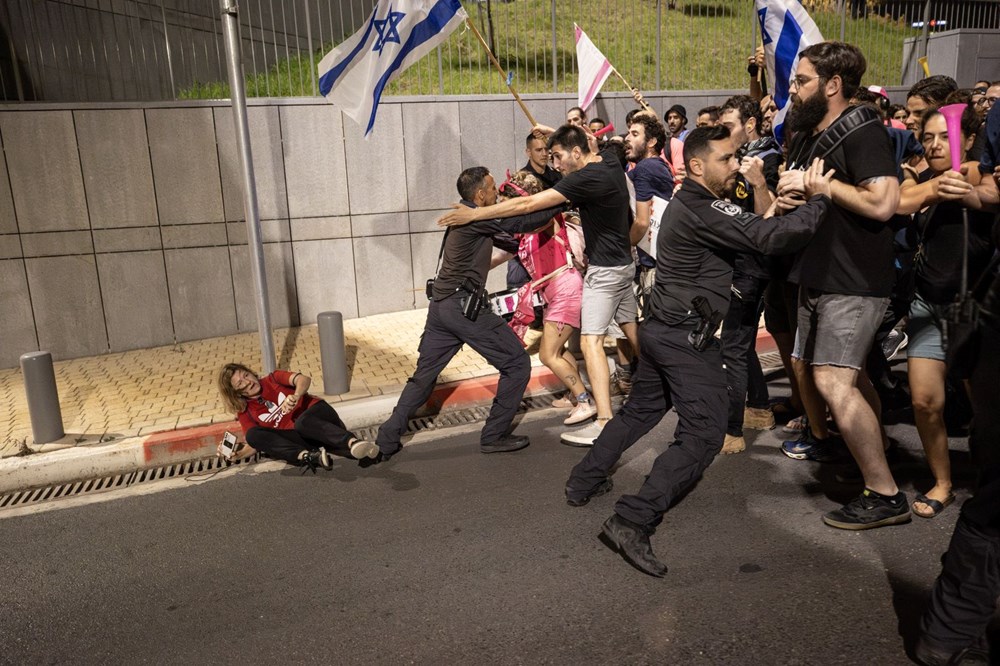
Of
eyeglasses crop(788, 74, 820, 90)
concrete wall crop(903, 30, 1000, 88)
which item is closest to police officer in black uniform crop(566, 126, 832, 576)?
eyeglasses crop(788, 74, 820, 90)

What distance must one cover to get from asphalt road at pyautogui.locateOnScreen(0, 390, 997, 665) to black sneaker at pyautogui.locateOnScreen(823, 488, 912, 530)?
7cm

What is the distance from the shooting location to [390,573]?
3.90 meters

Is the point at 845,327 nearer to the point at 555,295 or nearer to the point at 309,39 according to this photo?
the point at 555,295

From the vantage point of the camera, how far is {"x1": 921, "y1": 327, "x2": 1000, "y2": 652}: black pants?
2799mm

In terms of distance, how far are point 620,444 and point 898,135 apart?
2.19 meters

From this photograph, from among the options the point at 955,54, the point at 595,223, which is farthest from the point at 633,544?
the point at 955,54

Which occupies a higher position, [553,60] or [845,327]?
[553,60]

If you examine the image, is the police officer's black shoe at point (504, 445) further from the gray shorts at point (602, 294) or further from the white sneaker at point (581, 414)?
the gray shorts at point (602, 294)

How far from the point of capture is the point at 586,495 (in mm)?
4504

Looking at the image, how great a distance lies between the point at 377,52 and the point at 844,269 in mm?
4051

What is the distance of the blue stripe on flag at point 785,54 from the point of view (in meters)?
5.82

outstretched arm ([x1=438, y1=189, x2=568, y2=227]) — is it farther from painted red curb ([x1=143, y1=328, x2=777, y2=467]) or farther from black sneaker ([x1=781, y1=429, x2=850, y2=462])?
black sneaker ([x1=781, y1=429, x2=850, y2=462])

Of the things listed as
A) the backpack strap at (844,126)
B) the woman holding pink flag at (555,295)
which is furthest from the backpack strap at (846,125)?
the woman holding pink flag at (555,295)

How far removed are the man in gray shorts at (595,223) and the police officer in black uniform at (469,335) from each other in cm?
26
